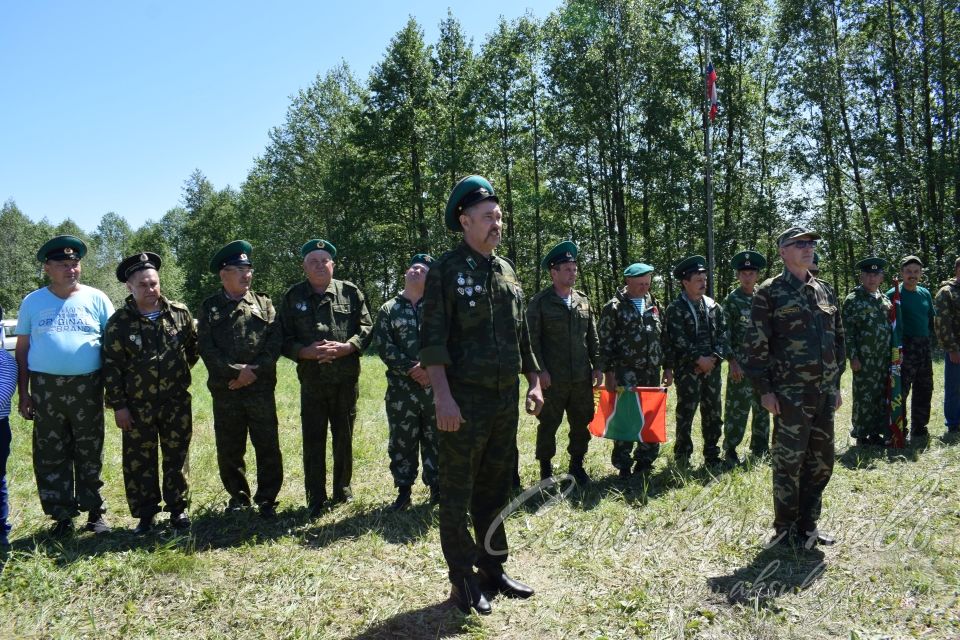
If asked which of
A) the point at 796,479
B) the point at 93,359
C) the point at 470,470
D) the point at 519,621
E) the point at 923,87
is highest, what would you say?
the point at 923,87

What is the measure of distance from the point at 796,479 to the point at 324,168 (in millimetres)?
32296

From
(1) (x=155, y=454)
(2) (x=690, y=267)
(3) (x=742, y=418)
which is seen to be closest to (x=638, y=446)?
(3) (x=742, y=418)

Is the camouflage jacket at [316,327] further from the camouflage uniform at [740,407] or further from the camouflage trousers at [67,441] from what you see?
the camouflage uniform at [740,407]

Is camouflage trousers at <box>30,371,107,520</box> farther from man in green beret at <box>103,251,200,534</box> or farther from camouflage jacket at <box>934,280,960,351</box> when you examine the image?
camouflage jacket at <box>934,280,960,351</box>

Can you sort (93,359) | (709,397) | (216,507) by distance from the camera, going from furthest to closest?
(709,397) → (216,507) → (93,359)

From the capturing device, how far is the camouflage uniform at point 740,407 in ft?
22.6

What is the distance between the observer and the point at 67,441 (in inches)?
A: 198

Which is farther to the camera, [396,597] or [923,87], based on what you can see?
[923,87]

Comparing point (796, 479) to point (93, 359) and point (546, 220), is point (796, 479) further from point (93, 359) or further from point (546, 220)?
point (546, 220)

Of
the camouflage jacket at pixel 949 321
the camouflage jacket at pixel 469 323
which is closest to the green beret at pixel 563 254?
the camouflage jacket at pixel 469 323

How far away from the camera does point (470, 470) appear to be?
11.9ft

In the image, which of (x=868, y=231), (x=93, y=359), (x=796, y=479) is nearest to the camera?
(x=796, y=479)

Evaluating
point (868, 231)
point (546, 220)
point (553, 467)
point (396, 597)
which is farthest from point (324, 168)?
point (396, 597)

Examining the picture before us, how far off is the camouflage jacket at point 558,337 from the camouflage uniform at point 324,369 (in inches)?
64.0
